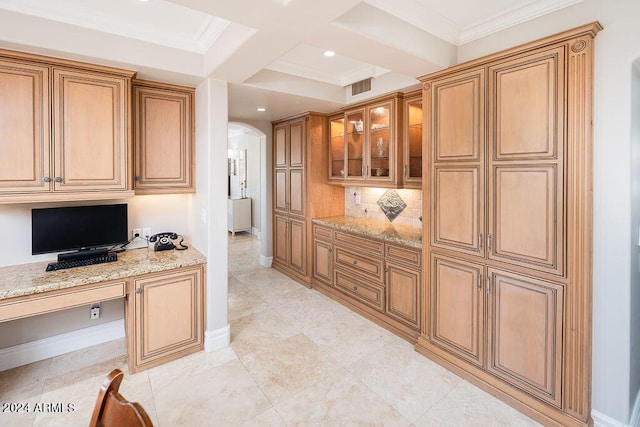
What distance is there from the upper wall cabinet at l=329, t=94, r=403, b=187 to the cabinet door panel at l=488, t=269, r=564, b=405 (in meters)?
1.62

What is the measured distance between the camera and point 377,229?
12.3ft

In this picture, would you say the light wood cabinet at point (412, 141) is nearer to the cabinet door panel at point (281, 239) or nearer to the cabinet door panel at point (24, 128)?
the cabinet door panel at point (281, 239)

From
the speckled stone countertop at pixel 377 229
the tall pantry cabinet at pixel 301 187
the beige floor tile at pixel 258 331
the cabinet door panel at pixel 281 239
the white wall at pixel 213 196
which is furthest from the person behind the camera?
the cabinet door panel at pixel 281 239

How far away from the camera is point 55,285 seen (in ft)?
7.34

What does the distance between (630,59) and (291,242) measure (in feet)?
13.2

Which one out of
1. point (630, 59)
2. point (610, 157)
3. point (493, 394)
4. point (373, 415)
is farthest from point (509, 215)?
point (373, 415)

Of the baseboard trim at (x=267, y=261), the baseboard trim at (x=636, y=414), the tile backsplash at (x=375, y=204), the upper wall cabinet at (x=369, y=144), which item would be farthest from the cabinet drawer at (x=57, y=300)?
the baseboard trim at (x=636, y=414)

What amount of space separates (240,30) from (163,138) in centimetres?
137

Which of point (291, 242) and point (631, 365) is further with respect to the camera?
point (291, 242)

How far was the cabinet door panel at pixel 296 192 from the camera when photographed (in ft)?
15.2

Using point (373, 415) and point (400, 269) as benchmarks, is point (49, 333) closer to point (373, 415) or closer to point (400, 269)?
point (373, 415)

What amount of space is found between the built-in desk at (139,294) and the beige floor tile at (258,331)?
1.24 feet

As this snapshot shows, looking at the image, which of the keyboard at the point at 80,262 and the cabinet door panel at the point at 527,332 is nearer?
the cabinet door panel at the point at 527,332

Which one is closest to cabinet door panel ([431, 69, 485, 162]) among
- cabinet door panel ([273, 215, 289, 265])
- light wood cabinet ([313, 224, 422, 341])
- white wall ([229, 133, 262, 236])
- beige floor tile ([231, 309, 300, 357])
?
light wood cabinet ([313, 224, 422, 341])
